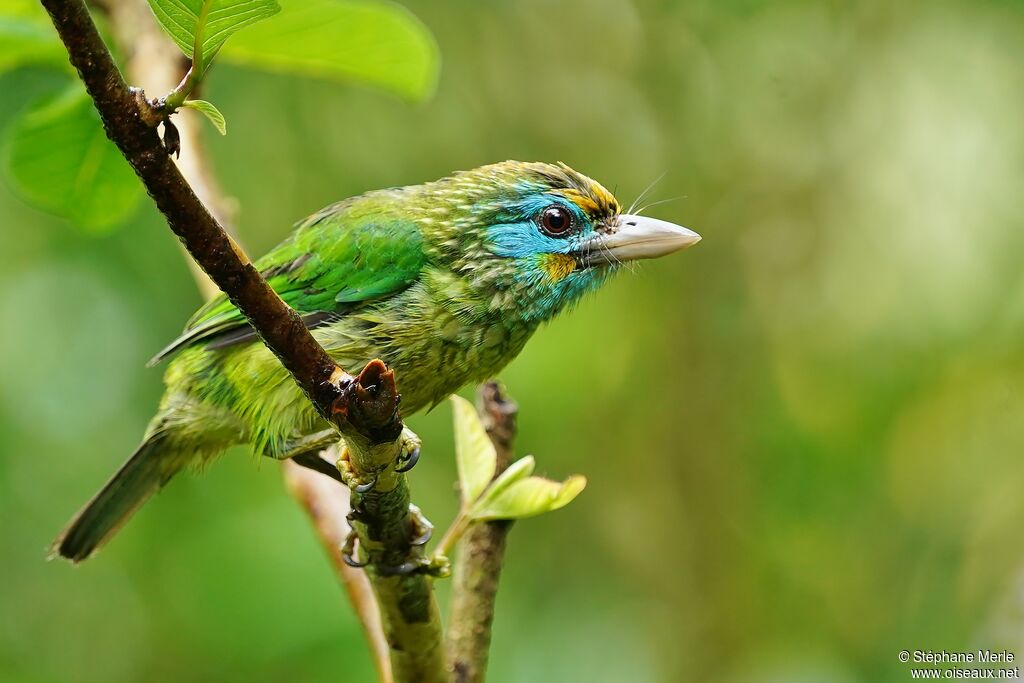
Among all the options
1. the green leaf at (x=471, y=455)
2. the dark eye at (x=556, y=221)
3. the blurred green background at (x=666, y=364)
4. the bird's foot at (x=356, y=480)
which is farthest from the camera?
the blurred green background at (x=666, y=364)

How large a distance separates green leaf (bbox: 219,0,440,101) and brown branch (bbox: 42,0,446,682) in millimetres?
1599

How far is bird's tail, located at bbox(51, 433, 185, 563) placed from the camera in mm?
3396

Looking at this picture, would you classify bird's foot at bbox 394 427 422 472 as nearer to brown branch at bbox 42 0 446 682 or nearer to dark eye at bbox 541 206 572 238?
brown branch at bbox 42 0 446 682

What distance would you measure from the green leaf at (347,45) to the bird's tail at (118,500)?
4.18 feet

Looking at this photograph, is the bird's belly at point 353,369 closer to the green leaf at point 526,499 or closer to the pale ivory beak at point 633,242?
the pale ivory beak at point 633,242

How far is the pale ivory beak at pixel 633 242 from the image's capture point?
10.5ft

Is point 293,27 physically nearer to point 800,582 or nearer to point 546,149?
point 546,149

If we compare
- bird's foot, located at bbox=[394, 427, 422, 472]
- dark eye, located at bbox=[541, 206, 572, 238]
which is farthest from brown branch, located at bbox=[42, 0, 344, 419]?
dark eye, located at bbox=[541, 206, 572, 238]

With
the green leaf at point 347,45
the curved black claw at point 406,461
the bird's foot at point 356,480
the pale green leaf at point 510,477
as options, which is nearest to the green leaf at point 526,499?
the pale green leaf at point 510,477

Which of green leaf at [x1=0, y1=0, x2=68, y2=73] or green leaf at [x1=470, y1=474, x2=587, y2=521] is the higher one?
green leaf at [x1=0, y1=0, x2=68, y2=73]

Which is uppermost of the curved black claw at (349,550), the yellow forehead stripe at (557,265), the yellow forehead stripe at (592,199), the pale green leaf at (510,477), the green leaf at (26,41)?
the green leaf at (26,41)

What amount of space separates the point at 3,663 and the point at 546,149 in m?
3.96

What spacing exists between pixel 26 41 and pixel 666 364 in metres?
3.91

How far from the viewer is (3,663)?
5105 mm
